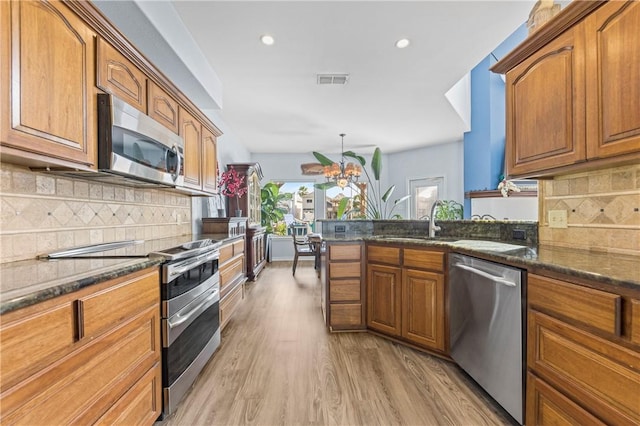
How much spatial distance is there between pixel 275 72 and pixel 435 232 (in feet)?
7.76

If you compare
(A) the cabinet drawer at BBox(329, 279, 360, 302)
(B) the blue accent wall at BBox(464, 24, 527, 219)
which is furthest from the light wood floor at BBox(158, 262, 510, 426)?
(B) the blue accent wall at BBox(464, 24, 527, 219)

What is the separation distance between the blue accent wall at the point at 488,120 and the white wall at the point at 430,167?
48.4 inches

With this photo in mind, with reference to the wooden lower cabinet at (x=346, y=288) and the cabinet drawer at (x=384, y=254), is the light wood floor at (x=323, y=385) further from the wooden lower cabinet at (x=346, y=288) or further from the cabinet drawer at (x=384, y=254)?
the cabinet drawer at (x=384, y=254)

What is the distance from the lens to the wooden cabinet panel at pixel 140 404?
1151 millimetres

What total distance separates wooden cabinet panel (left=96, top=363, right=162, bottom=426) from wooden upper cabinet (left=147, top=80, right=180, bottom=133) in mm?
1643

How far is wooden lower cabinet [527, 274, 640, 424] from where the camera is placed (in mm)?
952

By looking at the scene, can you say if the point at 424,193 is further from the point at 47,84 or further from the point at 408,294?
the point at 47,84

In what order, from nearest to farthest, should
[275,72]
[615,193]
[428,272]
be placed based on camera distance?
[615,193] → [428,272] → [275,72]

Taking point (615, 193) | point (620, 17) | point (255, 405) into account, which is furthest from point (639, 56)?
point (255, 405)

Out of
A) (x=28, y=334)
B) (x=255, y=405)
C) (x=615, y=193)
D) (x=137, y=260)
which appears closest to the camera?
(x=28, y=334)

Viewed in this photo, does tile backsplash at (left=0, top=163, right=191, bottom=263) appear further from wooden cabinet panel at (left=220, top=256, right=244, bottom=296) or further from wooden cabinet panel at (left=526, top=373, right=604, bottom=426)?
wooden cabinet panel at (left=526, top=373, right=604, bottom=426)

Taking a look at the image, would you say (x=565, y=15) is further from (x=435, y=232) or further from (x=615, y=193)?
(x=435, y=232)

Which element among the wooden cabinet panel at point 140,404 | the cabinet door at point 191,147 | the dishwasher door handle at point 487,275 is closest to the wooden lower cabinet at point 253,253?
the cabinet door at point 191,147

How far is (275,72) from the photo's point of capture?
296 cm
